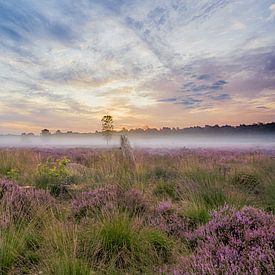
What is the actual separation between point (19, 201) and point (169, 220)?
2.60m

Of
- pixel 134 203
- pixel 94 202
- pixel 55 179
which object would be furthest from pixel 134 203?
pixel 55 179

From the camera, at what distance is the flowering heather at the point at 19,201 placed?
546 centimetres

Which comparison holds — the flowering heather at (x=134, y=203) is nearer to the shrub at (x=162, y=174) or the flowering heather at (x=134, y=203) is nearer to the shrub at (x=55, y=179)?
the shrub at (x=55, y=179)

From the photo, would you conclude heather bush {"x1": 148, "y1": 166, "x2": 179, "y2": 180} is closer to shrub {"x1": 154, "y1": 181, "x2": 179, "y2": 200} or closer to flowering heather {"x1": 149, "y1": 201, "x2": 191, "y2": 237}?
shrub {"x1": 154, "y1": 181, "x2": 179, "y2": 200}

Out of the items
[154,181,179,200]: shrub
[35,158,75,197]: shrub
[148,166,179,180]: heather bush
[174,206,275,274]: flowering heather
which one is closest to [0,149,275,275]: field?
[174,206,275,274]: flowering heather

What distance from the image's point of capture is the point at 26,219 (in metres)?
5.30

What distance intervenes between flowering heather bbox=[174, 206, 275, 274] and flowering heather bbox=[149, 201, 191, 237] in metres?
0.66

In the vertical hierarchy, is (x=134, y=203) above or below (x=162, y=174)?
above

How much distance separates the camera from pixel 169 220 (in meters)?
5.48

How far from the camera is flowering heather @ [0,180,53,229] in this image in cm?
546

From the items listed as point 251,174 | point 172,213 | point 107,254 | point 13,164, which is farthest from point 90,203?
point 13,164

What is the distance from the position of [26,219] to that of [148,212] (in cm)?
203

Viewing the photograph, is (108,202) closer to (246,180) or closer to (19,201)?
(19,201)

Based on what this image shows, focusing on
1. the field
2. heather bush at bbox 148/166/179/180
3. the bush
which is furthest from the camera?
heather bush at bbox 148/166/179/180
